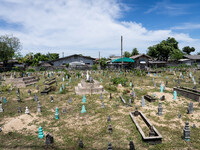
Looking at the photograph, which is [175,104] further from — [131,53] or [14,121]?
[131,53]

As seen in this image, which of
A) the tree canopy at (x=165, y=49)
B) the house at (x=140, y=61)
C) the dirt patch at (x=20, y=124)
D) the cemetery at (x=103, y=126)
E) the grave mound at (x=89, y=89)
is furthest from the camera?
the tree canopy at (x=165, y=49)

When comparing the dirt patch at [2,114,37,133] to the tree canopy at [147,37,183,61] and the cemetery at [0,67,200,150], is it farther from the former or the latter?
the tree canopy at [147,37,183,61]

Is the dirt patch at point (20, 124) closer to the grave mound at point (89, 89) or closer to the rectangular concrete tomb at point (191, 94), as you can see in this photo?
the grave mound at point (89, 89)

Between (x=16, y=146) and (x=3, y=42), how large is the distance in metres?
42.8

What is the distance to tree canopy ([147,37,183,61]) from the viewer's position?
1918 inches

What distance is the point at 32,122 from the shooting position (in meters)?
7.18

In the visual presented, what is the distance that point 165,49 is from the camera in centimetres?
4888

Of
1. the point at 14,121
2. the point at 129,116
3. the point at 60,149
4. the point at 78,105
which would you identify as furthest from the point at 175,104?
the point at 14,121

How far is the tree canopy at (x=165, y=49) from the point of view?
160 feet

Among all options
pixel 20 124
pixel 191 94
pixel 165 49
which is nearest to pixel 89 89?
pixel 20 124

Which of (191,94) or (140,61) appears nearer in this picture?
(191,94)

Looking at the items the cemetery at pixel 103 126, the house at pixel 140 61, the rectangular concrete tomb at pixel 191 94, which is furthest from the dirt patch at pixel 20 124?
the house at pixel 140 61

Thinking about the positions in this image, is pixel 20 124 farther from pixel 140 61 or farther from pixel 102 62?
pixel 140 61

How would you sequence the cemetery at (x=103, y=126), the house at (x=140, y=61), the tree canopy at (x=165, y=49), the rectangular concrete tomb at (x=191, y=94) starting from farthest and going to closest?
1. the tree canopy at (x=165, y=49)
2. the house at (x=140, y=61)
3. the rectangular concrete tomb at (x=191, y=94)
4. the cemetery at (x=103, y=126)
